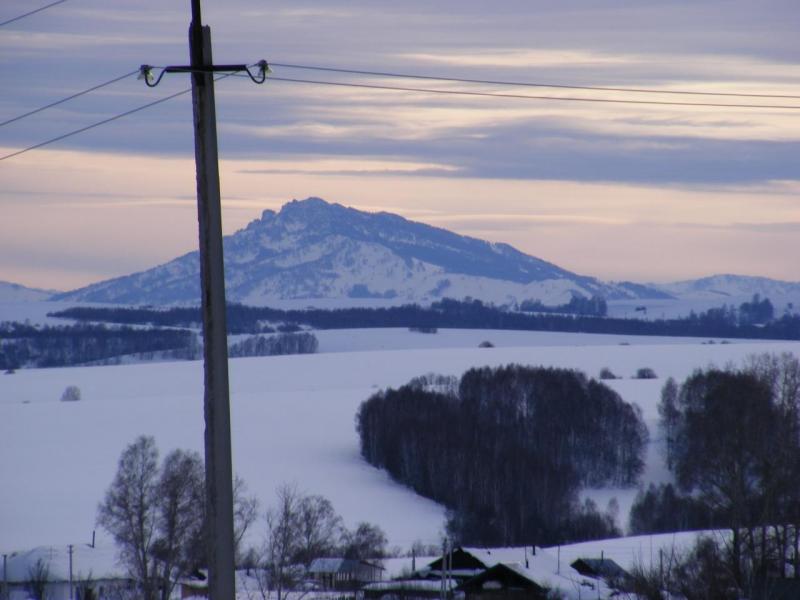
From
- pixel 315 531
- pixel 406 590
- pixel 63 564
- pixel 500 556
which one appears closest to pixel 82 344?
pixel 315 531

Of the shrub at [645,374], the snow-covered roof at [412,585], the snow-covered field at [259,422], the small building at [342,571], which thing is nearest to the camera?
the snow-covered roof at [412,585]

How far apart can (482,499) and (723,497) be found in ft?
61.4

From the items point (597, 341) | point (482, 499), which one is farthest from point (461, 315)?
point (482, 499)

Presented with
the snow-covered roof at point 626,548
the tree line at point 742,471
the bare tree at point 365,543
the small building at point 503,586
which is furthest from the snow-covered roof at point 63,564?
the tree line at point 742,471

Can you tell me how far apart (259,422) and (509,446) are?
616 inches

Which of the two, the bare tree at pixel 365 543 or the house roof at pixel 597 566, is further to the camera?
the bare tree at pixel 365 543

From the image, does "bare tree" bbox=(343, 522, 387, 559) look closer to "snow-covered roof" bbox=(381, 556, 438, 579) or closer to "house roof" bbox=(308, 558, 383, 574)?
"snow-covered roof" bbox=(381, 556, 438, 579)

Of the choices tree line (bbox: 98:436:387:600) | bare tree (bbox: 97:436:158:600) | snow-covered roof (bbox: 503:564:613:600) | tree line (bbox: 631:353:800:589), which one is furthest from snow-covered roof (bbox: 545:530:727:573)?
bare tree (bbox: 97:436:158:600)

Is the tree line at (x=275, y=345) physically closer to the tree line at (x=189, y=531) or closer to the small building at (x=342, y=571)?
the tree line at (x=189, y=531)

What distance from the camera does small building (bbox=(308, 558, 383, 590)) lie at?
44.0 metres

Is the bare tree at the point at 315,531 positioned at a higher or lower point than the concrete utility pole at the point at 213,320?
lower

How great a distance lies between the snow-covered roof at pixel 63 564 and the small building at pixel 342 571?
6.36 m

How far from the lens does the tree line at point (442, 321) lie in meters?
168

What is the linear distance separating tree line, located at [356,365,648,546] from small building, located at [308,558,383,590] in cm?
1459
